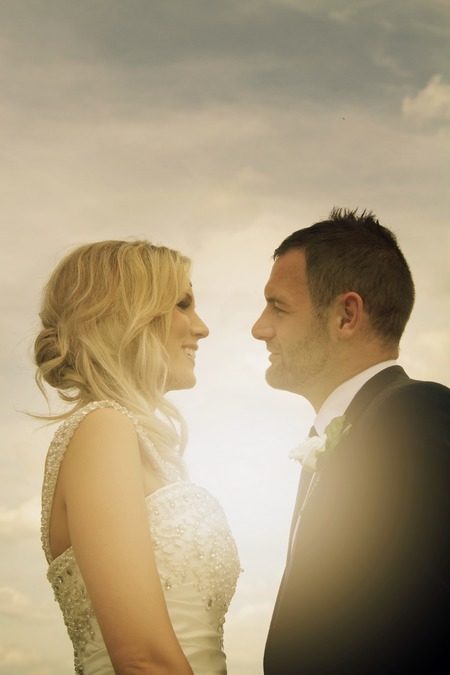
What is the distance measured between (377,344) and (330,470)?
1.43 metres

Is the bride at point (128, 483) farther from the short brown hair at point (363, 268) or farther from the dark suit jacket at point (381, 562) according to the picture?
the short brown hair at point (363, 268)

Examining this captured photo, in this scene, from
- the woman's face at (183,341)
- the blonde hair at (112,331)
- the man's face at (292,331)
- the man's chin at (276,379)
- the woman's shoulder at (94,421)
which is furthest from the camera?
the man's chin at (276,379)

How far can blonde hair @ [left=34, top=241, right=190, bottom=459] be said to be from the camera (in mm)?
5699

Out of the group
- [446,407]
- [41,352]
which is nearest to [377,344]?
[446,407]

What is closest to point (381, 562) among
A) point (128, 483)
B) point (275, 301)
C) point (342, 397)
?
point (128, 483)

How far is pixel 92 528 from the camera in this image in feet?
15.3

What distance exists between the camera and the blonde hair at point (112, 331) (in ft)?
18.7

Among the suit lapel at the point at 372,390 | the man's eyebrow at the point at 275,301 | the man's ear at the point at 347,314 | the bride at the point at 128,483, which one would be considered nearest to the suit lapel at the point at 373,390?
the suit lapel at the point at 372,390

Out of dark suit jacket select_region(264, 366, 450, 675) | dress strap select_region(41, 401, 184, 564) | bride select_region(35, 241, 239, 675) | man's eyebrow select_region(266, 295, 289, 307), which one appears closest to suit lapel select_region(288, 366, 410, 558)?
dark suit jacket select_region(264, 366, 450, 675)

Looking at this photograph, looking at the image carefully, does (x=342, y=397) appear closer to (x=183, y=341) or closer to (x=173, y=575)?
(x=183, y=341)

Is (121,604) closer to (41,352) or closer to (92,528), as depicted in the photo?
(92,528)

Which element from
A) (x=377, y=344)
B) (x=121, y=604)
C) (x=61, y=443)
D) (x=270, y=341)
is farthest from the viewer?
(x=270, y=341)

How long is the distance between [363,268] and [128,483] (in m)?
2.99

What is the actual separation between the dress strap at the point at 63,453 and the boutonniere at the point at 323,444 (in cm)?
97
